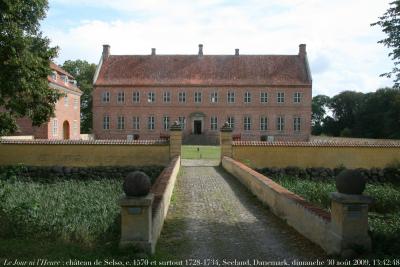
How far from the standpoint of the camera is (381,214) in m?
12.0

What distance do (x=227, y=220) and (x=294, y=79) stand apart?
137 feet

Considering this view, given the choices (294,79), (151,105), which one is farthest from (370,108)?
(151,105)

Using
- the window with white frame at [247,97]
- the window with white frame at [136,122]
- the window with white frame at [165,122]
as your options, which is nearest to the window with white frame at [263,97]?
the window with white frame at [247,97]

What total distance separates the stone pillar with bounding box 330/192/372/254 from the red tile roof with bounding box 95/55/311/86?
43450mm

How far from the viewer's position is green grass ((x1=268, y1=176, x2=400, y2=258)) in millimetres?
6180

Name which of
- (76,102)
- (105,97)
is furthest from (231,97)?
(76,102)

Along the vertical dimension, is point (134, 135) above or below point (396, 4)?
below

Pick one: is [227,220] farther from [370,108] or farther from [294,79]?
[370,108]

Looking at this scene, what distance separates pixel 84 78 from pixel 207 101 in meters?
21.4

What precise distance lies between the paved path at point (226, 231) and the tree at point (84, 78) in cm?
5136

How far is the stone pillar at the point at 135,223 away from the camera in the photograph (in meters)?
6.22

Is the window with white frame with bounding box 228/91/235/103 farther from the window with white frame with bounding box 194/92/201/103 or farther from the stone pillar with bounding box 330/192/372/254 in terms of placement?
the stone pillar with bounding box 330/192/372/254

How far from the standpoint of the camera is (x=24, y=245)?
6.77 meters

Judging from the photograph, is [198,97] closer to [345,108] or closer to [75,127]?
[75,127]
